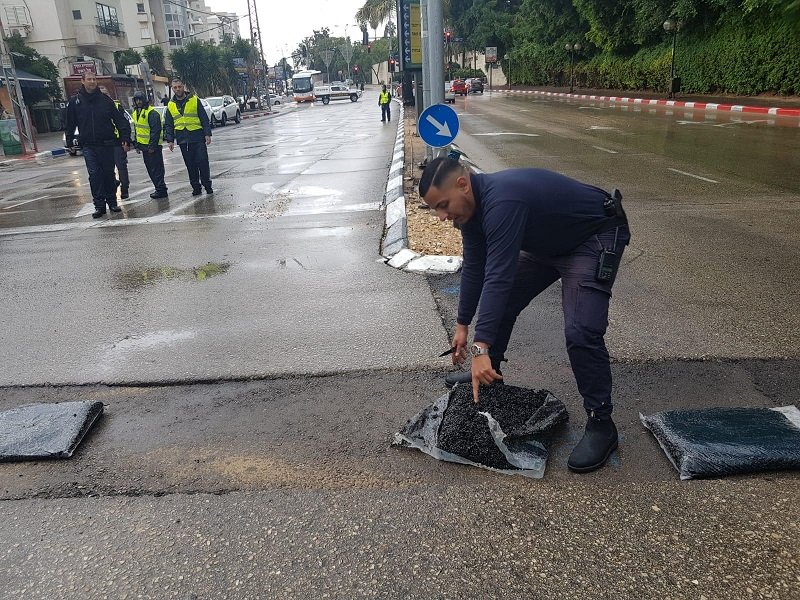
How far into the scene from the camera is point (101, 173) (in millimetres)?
9180

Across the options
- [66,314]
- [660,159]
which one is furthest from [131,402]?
[660,159]

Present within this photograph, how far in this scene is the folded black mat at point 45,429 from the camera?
311cm

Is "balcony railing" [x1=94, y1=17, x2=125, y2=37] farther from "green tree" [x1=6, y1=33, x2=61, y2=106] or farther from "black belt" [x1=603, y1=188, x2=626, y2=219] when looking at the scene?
"black belt" [x1=603, y1=188, x2=626, y2=219]

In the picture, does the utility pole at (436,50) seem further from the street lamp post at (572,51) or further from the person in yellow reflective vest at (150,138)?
the street lamp post at (572,51)

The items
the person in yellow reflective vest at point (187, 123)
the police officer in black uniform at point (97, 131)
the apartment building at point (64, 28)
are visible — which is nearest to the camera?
the police officer in black uniform at point (97, 131)

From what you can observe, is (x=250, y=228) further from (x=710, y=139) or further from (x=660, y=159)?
(x=710, y=139)

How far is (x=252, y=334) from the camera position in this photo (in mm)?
4617

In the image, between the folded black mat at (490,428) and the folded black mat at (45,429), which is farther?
the folded black mat at (45,429)

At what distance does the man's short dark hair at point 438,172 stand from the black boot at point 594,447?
1.29m

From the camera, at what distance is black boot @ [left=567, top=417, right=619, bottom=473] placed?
2764mm

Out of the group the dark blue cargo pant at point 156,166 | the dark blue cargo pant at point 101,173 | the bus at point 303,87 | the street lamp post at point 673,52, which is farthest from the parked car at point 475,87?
the dark blue cargo pant at point 101,173

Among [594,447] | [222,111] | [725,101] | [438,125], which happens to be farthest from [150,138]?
[222,111]

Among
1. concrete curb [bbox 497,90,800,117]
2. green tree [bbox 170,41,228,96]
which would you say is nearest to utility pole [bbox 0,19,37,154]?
concrete curb [bbox 497,90,800,117]

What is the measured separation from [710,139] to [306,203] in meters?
10.2
